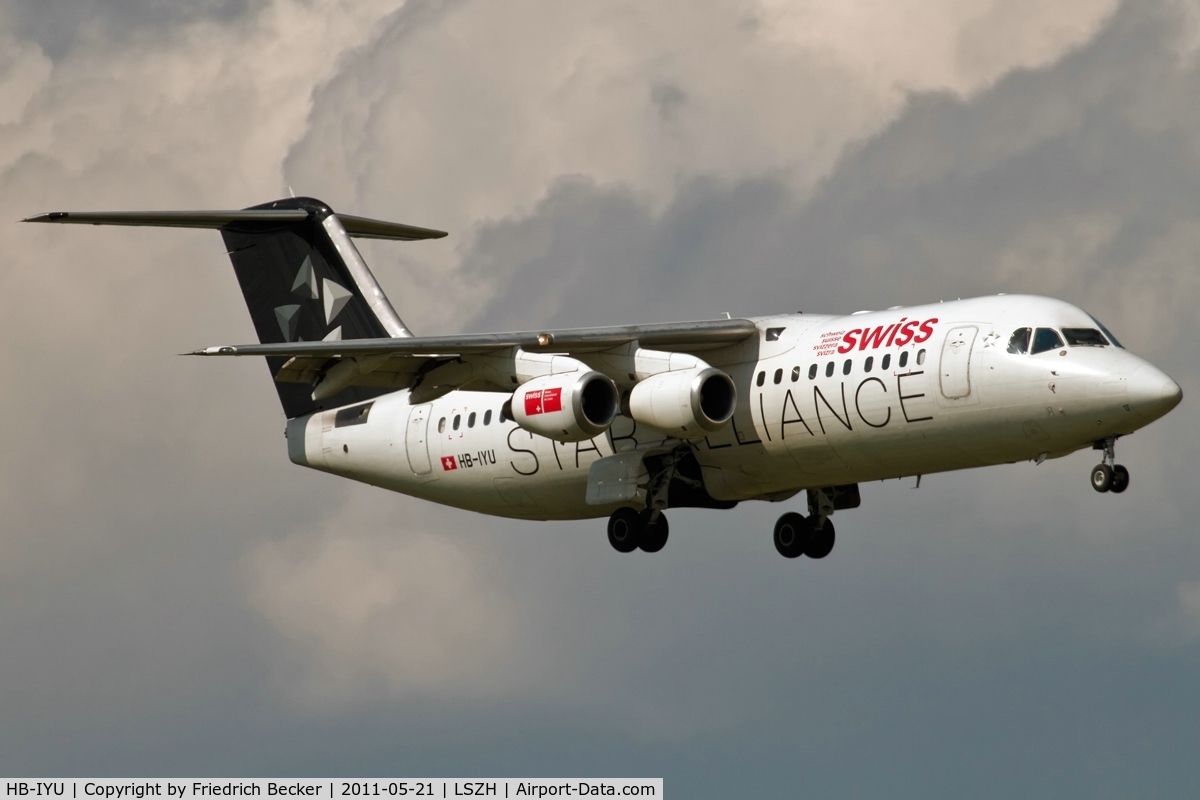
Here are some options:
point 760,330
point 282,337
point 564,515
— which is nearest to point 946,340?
point 760,330

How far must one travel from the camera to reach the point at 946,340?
23422mm

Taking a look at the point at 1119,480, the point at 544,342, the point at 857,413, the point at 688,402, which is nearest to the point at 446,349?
the point at 544,342

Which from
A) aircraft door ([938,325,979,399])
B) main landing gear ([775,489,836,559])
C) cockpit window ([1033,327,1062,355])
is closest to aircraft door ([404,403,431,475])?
main landing gear ([775,489,836,559])

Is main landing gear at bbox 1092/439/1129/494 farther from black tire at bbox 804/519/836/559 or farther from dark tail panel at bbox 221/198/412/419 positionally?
dark tail panel at bbox 221/198/412/419

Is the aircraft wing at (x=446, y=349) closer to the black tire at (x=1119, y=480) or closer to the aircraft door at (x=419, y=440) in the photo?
the aircraft door at (x=419, y=440)

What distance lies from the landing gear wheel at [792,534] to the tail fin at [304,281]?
578cm

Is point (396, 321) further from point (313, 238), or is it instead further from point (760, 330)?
point (760, 330)

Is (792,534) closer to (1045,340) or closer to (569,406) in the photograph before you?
(569,406)

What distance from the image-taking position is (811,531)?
27.1 metres

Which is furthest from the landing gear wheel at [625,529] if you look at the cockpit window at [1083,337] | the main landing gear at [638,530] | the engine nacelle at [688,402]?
the cockpit window at [1083,337]

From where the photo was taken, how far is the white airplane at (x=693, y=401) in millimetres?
22969

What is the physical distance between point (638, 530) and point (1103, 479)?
19.9 ft

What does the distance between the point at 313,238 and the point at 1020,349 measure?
10873 millimetres

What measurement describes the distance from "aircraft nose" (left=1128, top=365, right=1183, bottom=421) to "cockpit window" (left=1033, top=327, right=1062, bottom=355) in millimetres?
983
